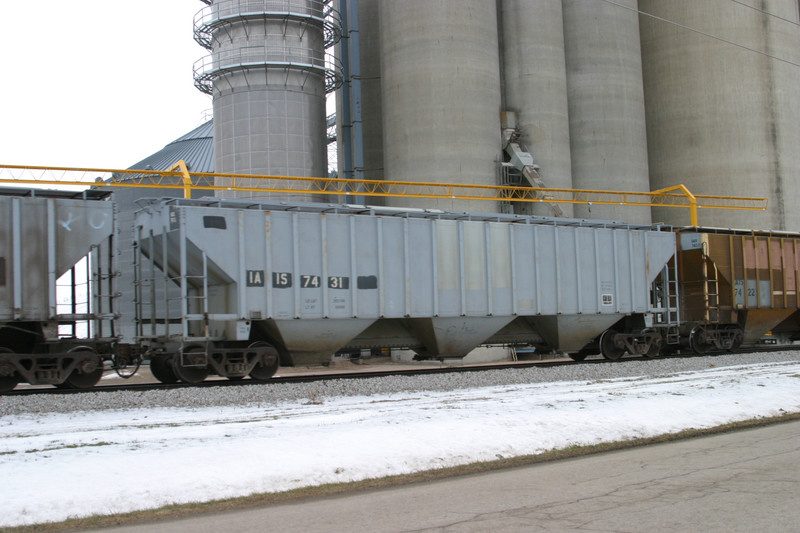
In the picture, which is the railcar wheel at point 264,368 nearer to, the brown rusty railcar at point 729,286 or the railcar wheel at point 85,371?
the railcar wheel at point 85,371

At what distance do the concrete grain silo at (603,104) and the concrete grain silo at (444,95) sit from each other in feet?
28.5

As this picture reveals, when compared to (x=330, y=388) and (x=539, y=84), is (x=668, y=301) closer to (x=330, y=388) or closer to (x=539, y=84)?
(x=330, y=388)

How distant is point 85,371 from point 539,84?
35873 millimetres

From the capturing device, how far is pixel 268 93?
43250mm

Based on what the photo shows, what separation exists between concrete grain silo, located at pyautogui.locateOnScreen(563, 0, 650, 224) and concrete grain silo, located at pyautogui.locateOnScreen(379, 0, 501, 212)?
28.5ft

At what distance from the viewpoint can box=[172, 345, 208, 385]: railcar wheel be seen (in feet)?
55.2

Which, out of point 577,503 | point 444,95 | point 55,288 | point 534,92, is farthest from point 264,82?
point 577,503

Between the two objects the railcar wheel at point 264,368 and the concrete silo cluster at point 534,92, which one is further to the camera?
the concrete silo cluster at point 534,92

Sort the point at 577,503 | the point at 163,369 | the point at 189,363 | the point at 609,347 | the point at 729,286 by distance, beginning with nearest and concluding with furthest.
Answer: the point at 577,503, the point at 189,363, the point at 163,369, the point at 609,347, the point at 729,286

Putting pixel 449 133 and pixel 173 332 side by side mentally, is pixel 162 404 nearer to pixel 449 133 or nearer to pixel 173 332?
pixel 173 332

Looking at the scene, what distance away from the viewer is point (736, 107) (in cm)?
4969

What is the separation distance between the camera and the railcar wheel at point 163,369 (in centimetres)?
1819

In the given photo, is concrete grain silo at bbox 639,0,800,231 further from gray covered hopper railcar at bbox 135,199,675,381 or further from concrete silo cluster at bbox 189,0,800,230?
gray covered hopper railcar at bbox 135,199,675,381

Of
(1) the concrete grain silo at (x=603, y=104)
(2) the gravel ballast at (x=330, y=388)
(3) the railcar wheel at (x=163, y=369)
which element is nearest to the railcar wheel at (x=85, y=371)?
(2) the gravel ballast at (x=330, y=388)
